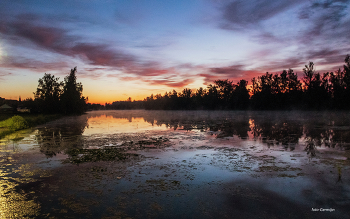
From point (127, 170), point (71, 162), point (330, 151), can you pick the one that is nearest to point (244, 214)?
point (127, 170)

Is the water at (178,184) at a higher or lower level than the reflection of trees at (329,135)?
lower

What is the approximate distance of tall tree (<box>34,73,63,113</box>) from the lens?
82.5 meters

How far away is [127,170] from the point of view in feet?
30.8

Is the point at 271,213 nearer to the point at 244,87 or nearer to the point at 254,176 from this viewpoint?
the point at 254,176

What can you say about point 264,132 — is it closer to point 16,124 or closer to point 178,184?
point 178,184

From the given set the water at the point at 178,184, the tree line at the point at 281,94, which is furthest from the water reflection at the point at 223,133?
the tree line at the point at 281,94

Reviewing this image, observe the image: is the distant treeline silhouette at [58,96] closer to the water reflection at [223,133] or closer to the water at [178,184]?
the water reflection at [223,133]

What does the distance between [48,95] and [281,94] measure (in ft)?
303

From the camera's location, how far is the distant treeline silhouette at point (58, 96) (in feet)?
271

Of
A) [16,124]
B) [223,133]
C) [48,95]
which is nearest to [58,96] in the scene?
[48,95]

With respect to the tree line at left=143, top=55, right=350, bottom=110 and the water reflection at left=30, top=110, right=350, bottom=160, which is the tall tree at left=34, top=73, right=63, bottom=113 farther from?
the tree line at left=143, top=55, right=350, bottom=110

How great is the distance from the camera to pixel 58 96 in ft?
295

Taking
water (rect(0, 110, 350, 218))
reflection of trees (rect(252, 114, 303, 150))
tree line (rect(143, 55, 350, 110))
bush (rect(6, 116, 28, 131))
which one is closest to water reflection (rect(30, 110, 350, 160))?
reflection of trees (rect(252, 114, 303, 150))

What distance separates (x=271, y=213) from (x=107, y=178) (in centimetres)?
571
